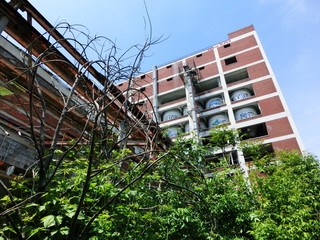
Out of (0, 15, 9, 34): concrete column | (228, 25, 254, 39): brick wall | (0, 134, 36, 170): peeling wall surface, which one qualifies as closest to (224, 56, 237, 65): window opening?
(228, 25, 254, 39): brick wall

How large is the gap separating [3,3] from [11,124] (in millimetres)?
2466

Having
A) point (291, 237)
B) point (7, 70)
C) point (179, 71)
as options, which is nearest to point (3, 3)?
point (7, 70)

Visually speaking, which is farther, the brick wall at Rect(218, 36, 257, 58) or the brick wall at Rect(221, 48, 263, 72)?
the brick wall at Rect(218, 36, 257, 58)

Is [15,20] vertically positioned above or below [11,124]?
above

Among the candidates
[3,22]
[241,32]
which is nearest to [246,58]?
[241,32]

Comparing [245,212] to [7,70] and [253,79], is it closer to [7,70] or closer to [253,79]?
[7,70]

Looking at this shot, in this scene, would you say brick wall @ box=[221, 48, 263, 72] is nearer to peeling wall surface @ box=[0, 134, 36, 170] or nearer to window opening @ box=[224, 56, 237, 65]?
window opening @ box=[224, 56, 237, 65]

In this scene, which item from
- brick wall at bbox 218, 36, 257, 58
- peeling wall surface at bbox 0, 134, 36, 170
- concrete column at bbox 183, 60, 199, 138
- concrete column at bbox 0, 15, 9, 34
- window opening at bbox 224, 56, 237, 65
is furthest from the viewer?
window opening at bbox 224, 56, 237, 65

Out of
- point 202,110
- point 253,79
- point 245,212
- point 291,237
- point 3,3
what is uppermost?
point 253,79

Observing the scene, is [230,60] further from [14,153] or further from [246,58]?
[14,153]

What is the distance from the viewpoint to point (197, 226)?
437 centimetres

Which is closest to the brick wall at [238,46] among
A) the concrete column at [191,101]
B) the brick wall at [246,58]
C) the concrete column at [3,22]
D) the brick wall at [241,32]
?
the brick wall at [246,58]

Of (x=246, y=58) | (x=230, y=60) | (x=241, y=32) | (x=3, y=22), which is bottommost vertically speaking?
(x=3, y=22)

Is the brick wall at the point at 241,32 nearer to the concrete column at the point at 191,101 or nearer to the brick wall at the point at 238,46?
the brick wall at the point at 238,46
